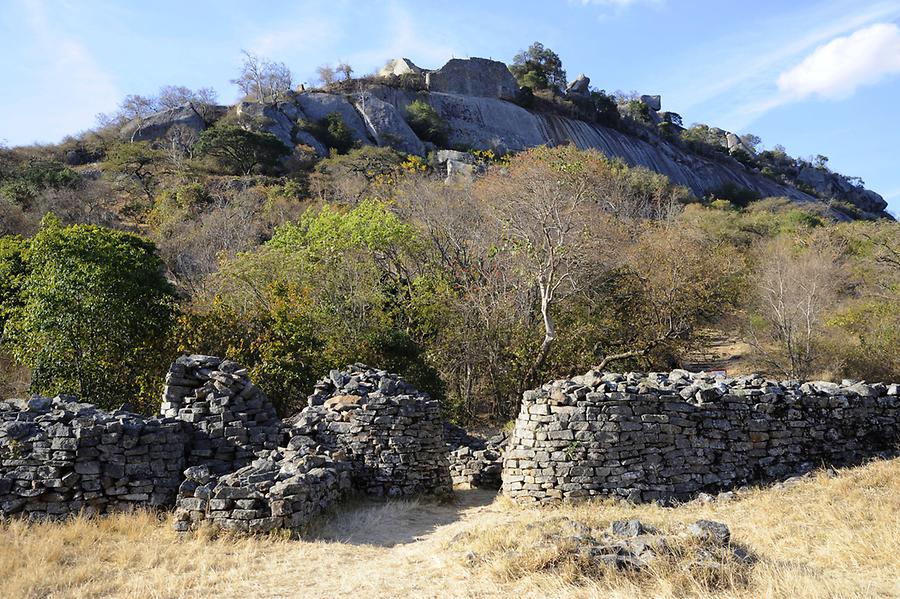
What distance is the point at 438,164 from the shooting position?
157 feet

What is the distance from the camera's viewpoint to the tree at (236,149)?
47312 mm

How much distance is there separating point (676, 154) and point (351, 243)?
198ft

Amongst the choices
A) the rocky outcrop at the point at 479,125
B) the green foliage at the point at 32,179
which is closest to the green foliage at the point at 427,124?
the rocky outcrop at the point at 479,125

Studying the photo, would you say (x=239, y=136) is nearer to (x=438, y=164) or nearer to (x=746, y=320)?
(x=438, y=164)

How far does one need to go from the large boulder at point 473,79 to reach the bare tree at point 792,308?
46.0 meters

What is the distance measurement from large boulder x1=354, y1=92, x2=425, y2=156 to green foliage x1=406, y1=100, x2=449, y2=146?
47.2 inches

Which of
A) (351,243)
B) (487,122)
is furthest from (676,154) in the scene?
(351,243)

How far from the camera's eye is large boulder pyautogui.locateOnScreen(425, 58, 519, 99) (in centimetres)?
6794

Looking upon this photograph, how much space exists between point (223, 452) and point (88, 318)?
625cm

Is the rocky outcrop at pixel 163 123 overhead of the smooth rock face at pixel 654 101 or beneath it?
beneath

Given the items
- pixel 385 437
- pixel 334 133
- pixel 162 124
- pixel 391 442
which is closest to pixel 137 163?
pixel 162 124

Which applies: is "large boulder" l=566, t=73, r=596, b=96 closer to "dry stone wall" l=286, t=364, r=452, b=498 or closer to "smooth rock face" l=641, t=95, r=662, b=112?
"smooth rock face" l=641, t=95, r=662, b=112

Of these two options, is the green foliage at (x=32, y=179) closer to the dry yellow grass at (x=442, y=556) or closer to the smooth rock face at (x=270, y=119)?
the smooth rock face at (x=270, y=119)

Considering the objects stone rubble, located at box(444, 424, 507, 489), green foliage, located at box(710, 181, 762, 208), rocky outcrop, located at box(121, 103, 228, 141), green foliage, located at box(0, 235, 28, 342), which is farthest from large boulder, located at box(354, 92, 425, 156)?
stone rubble, located at box(444, 424, 507, 489)
